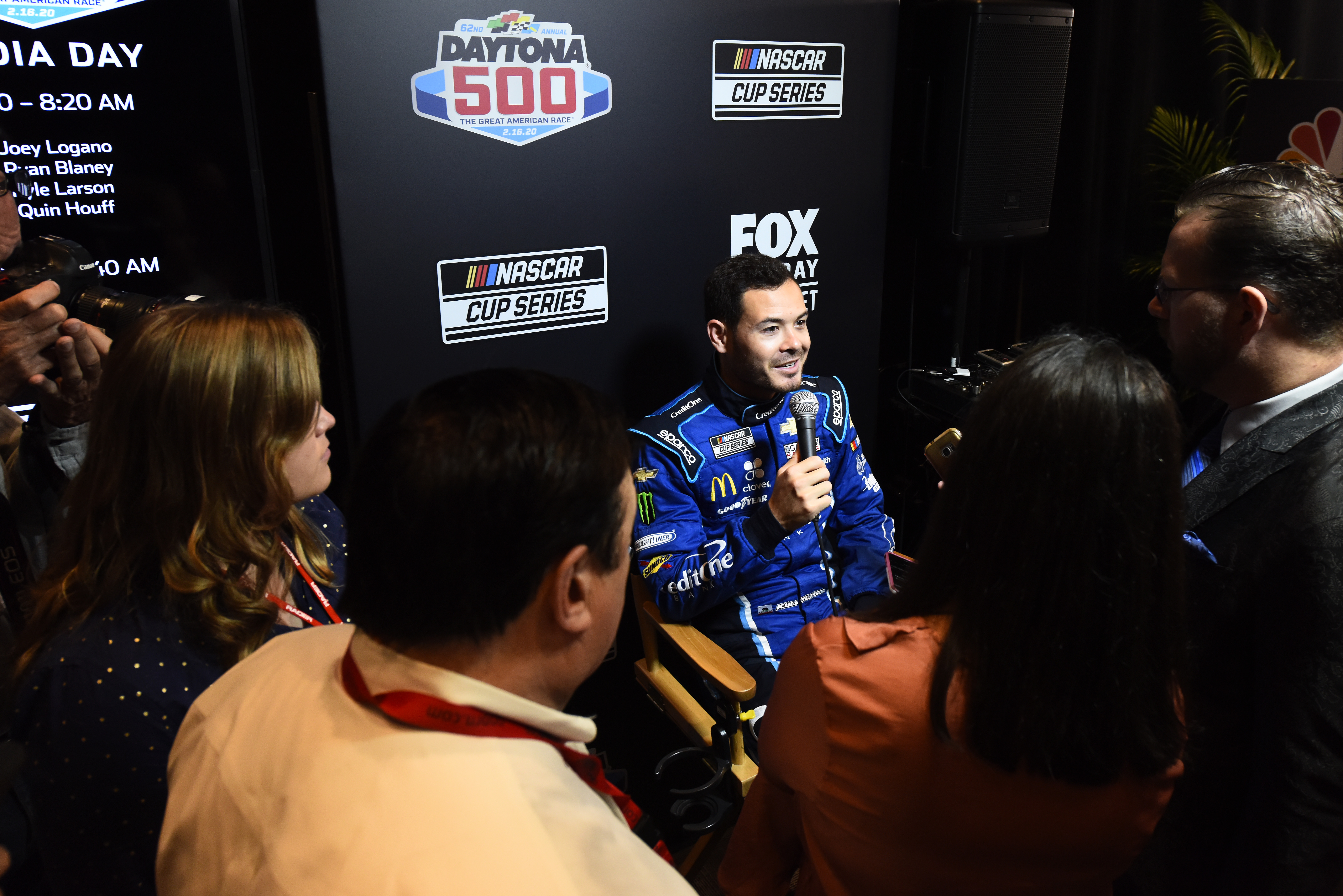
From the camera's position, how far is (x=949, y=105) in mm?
2533

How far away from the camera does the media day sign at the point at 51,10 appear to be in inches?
63.1

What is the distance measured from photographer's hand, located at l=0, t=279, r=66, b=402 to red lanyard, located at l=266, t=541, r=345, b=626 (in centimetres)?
Result: 49

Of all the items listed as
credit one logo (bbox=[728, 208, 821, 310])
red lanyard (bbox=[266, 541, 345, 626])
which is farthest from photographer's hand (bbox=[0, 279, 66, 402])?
credit one logo (bbox=[728, 208, 821, 310])

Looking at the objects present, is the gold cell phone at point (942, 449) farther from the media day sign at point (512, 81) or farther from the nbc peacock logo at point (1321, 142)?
the nbc peacock logo at point (1321, 142)

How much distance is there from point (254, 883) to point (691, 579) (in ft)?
4.37

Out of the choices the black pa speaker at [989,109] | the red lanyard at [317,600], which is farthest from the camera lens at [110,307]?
the black pa speaker at [989,109]

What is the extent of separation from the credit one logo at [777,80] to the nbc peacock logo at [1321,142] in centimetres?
148

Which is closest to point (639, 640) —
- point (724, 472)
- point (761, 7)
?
point (724, 472)

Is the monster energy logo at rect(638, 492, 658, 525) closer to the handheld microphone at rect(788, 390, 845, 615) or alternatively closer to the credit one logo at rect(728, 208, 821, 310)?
the handheld microphone at rect(788, 390, 845, 615)

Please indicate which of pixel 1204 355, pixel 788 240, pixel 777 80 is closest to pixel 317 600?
pixel 1204 355

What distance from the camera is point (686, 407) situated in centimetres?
215

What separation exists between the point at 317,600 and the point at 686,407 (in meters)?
1.02

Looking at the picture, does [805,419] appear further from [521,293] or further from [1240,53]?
[1240,53]

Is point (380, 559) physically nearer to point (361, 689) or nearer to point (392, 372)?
point (361, 689)
